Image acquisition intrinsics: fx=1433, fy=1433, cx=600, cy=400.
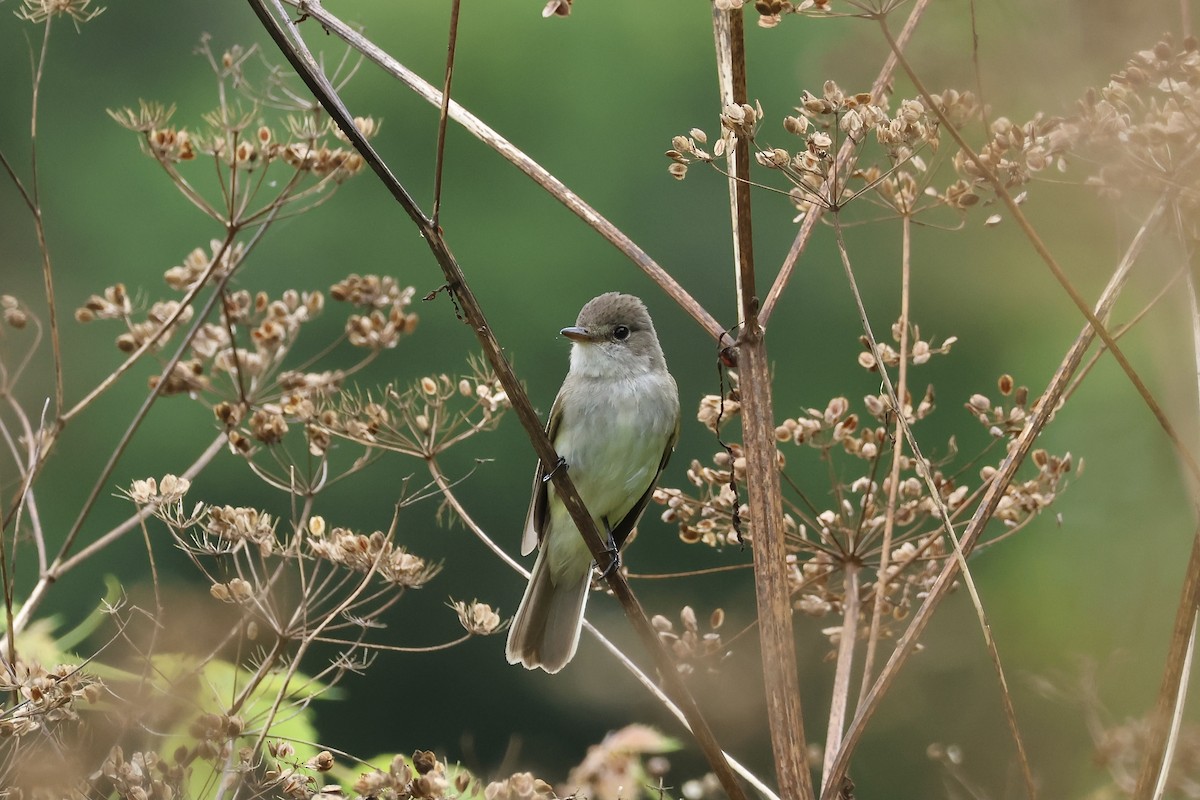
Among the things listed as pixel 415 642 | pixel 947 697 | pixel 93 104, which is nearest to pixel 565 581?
pixel 947 697

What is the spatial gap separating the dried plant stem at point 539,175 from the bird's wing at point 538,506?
1.35m

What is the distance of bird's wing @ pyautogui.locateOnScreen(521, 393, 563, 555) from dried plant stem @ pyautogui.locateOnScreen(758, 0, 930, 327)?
137 centimetres

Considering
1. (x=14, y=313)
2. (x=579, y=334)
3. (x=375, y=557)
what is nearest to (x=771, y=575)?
(x=375, y=557)

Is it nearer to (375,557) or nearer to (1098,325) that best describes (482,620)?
(375,557)

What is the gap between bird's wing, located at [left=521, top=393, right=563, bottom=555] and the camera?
3.64 meters

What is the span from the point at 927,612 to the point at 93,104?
665 inches

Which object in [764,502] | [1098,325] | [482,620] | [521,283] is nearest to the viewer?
[1098,325]

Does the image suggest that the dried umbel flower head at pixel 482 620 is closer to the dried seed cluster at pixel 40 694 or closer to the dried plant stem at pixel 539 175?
the dried seed cluster at pixel 40 694

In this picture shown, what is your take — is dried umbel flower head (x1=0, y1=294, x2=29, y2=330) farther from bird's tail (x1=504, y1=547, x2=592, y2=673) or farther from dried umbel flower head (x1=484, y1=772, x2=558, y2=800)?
dried umbel flower head (x1=484, y1=772, x2=558, y2=800)

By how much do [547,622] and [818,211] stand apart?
207cm

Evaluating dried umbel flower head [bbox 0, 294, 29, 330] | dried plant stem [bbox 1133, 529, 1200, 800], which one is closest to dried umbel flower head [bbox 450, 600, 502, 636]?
dried plant stem [bbox 1133, 529, 1200, 800]

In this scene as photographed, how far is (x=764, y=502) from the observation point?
6.16ft

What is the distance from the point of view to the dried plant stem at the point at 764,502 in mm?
1808

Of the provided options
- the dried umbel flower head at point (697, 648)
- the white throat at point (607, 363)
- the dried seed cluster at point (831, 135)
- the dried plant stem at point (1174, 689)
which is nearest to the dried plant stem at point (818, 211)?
the dried seed cluster at point (831, 135)
